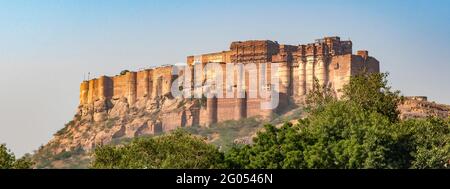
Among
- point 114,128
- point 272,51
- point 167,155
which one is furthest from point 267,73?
point 167,155

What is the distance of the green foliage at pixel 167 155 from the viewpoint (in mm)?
28922

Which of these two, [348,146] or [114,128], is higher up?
[348,146]

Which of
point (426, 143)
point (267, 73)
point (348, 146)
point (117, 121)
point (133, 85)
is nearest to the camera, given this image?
point (348, 146)

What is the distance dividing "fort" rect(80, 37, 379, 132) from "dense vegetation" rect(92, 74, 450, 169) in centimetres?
4445

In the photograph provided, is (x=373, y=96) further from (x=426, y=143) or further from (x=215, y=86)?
(x=215, y=86)

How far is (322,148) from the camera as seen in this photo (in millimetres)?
29562

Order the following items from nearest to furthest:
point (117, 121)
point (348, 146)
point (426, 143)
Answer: point (348, 146) < point (426, 143) < point (117, 121)

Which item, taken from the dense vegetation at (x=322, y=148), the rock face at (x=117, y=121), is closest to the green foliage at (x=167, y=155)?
the dense vegetation at (x=322, y=148)

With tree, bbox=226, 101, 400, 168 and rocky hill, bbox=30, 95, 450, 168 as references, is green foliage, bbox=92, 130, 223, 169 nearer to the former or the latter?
tree, bbox=226, 101, 400, 168

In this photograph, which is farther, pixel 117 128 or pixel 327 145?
pixel 117 128

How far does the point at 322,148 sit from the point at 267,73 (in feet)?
→ 176

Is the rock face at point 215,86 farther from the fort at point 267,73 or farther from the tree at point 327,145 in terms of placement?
the tree at point 327,145
